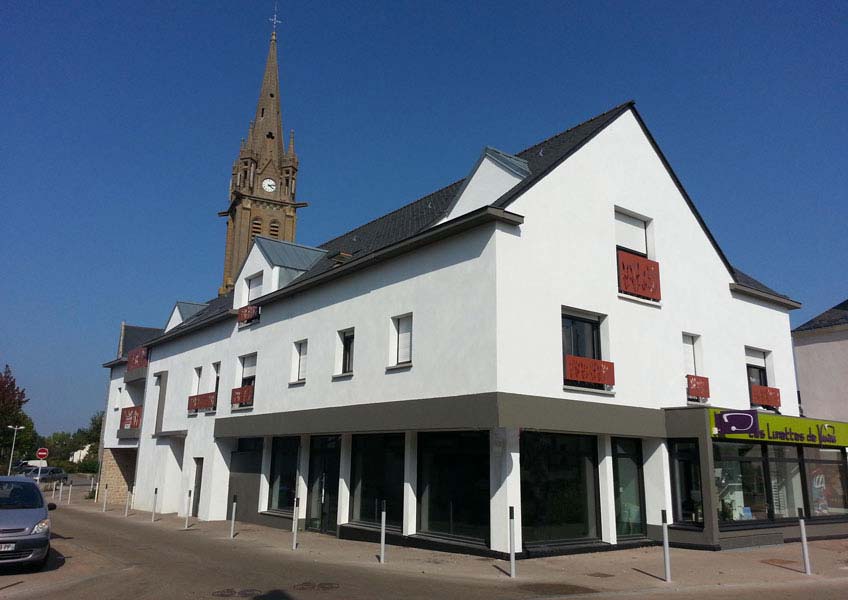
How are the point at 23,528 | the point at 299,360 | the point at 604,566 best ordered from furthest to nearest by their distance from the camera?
the point at 299,360, the point at 604,566, the point at 23,528

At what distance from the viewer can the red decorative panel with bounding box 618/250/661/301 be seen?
55.0 feet

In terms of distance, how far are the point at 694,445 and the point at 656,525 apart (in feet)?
7.11

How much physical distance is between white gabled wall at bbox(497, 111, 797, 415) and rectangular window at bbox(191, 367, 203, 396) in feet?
55.0

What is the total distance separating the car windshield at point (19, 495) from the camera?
11.6 m

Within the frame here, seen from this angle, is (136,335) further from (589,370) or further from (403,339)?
(589,370)

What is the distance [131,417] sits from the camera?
3200 cm

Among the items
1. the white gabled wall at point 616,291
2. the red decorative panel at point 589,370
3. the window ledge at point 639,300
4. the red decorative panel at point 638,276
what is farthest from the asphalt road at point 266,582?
the red decorative panel at point 638,276

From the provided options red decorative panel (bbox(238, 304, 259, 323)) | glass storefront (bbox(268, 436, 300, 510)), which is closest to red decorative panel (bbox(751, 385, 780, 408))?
glass storefront (bbox(268, 436, 300, 510))

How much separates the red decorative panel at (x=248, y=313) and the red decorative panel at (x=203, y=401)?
3.27 meters

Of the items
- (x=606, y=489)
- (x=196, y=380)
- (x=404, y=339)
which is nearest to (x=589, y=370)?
(x=606, y=489)

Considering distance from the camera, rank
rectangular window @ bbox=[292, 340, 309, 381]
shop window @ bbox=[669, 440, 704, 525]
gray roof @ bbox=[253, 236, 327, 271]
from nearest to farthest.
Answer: shop window @ bbox=[669, 440, 704, 525], rectangular window @ bbox=[292, 340, 309, 381], gray roof @ bbox=[253, 236, 327, 271]

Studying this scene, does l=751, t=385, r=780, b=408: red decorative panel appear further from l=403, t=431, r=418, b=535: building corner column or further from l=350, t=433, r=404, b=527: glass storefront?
l=350, t=433, r=404, b=527: glass storefront

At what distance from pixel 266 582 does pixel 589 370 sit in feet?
27.4

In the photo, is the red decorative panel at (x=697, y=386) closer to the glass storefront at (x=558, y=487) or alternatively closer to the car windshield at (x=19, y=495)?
the glass storefront at (x=558, y=487)
